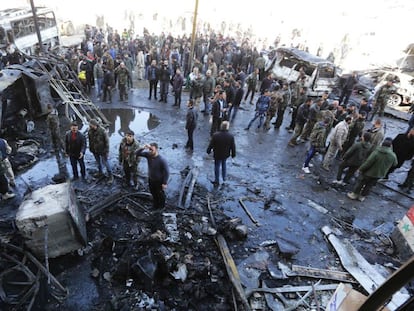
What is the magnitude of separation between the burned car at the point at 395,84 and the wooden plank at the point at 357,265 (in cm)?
1015

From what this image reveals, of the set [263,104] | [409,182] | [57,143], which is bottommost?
[57,143]

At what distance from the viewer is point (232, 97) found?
10898 millimetres

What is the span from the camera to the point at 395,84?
14992mm

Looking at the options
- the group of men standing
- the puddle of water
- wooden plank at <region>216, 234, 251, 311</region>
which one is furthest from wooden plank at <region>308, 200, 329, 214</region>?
the puddle of water

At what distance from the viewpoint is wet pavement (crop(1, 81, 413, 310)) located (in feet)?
19.5

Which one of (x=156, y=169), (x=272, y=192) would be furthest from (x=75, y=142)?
(x=272, y=192)

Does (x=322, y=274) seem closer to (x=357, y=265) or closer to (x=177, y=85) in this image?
(x=357, y=265)

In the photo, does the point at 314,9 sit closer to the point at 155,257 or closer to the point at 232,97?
the point at 232,97

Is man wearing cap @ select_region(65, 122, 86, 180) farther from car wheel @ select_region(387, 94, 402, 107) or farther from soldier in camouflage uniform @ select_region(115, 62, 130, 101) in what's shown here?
car wheel @ select_region(387, 94, 402, 107)

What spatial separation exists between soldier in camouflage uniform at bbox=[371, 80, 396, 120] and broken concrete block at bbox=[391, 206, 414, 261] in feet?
26.7

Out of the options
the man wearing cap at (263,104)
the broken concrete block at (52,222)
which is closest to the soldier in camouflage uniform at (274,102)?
the man wearing cap at (263,104)

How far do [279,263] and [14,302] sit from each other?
425 cm

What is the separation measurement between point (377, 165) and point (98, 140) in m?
6.63

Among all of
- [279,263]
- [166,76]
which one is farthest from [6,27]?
[279,263]
